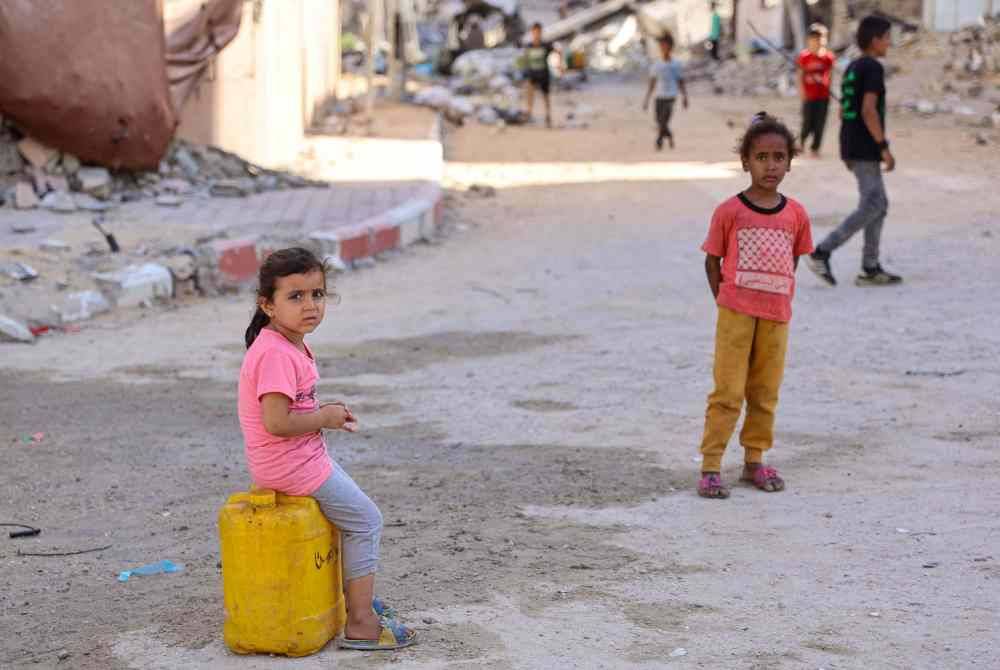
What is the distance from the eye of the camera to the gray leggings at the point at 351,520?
3334mm

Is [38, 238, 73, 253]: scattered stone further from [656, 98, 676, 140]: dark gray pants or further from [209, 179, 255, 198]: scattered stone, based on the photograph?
[656, 98, 676, 140]: dark gray pants

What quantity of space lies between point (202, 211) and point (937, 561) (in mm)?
8101

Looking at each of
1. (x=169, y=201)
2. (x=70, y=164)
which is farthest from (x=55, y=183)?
(x=169, y=201)

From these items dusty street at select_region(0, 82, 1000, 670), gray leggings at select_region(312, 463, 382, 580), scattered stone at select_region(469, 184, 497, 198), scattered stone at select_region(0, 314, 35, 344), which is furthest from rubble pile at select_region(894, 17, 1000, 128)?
gray leggings at select_region(312, 463, 382, 580)

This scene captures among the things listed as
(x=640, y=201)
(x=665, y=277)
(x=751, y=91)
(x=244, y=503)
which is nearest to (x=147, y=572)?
(x=244, y=503)

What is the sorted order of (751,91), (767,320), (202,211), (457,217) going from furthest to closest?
(751,91)
(457,217)
(202,211)
(767,320)

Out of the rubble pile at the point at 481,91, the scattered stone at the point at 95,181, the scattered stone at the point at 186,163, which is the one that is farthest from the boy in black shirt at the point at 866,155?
the rubble pile at the point at 481,91

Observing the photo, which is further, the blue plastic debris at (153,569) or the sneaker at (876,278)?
the sneaker at (876,278)

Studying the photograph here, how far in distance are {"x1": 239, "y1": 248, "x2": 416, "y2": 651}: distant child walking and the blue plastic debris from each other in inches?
33.7

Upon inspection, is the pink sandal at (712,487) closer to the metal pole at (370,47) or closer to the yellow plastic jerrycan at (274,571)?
the yellow plastic jerrycan at (274,571)

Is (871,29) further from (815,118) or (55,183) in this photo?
(815,118)

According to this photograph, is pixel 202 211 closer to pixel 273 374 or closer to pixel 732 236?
pixel 732 236

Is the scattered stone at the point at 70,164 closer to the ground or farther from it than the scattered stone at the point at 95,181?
farther from it

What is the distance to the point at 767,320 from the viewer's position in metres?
4.69
